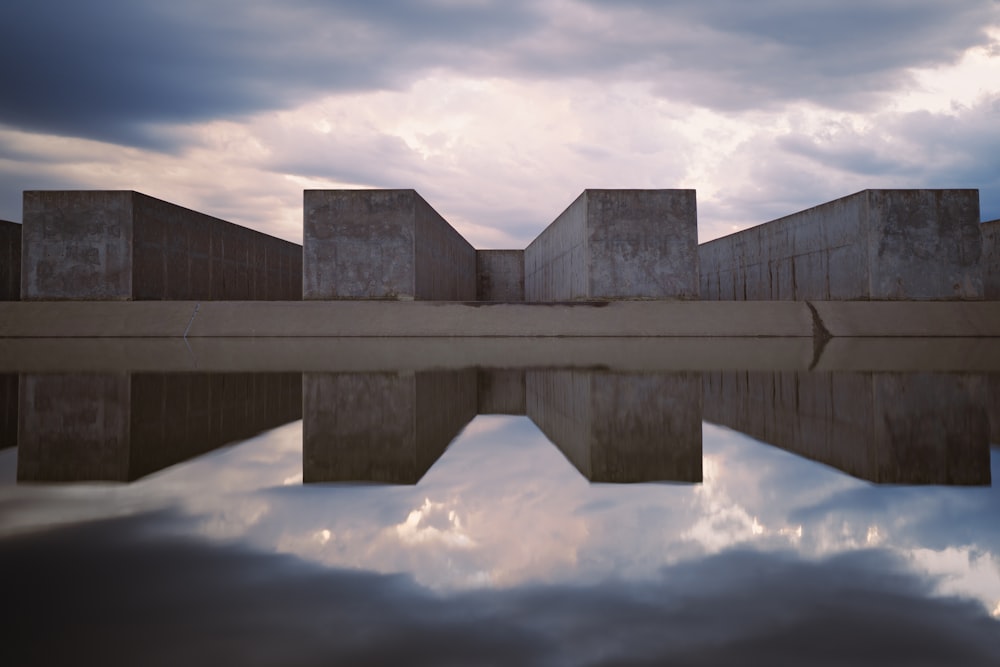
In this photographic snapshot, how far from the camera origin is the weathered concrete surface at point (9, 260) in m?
19.9

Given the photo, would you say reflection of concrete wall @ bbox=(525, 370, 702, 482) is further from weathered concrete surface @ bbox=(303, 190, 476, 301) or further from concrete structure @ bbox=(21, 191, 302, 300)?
concrete structure @ bbox=(21, 191, 302, 300)

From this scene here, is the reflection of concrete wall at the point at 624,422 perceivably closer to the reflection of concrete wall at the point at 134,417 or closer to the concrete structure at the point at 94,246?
the reflection of concrete wall at the point at 134,417

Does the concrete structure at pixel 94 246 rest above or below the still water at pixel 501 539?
above

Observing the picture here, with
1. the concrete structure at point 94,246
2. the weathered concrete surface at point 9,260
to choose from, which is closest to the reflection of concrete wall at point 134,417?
the concrete structure at point 94,246

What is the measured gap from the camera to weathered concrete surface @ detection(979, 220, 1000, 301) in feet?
63.1

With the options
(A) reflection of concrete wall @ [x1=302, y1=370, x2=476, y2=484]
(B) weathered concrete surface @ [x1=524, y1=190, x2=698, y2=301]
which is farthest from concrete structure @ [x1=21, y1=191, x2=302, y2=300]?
(A) reflection of concrete wall @ [x1=302, y1=370, x2=476, y2=484]

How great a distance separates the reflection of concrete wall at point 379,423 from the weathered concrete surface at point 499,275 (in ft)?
91.2

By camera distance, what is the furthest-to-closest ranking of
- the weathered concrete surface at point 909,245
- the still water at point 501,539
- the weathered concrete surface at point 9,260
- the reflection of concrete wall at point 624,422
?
the weathered concrete surface at point 9,260
the weathered concrete surface at point 909,245
the reflection of concrete wall at point 624,422
the still water at point 501,539

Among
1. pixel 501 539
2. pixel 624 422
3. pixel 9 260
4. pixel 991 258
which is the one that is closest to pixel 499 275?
pixel 9 260

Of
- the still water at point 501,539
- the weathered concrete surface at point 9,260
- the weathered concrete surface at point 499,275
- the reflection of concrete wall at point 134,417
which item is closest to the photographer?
the still water at point 501,539

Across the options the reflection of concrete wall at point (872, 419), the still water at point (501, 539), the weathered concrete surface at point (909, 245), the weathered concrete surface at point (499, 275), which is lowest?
the still water at point (501, 539)

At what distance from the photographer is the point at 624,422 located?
13.5ft

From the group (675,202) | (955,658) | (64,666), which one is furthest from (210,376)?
(675,202)

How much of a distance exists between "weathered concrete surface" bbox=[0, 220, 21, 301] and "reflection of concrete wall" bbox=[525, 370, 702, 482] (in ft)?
67.5
